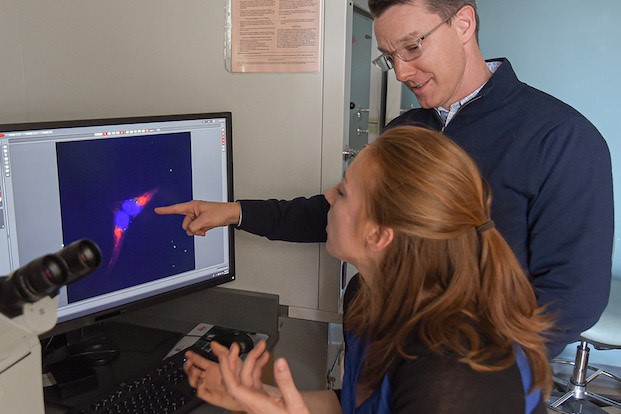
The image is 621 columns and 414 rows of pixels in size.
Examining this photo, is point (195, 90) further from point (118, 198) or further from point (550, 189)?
point (550, 189)

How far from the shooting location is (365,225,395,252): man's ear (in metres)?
0.94

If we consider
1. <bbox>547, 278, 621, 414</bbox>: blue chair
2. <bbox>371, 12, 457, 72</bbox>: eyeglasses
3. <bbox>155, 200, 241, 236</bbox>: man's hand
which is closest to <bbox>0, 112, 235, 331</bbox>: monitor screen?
<bbox>155, 200, 241, 236</bbox>: man's hand

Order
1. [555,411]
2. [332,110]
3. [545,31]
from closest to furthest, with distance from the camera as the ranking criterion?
[332,110] < [555,411] < [545,31]

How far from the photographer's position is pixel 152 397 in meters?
1.14

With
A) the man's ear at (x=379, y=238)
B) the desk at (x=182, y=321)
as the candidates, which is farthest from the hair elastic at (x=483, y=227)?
the desk at (x=182, y=321)

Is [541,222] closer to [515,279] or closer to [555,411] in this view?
[515,279]

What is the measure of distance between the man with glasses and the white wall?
0.25 meters

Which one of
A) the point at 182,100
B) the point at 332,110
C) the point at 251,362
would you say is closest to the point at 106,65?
the point at 182,100

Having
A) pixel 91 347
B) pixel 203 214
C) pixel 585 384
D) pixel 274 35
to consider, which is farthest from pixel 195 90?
pixel 585 384

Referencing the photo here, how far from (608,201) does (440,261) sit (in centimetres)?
49

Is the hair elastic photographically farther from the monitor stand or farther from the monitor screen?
the monitor stand

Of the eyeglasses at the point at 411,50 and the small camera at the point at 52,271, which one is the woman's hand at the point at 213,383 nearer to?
the small camera at the point at 52,271

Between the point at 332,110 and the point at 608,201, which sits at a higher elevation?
the point at 332,110

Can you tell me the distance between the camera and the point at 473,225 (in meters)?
0.91
